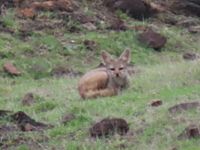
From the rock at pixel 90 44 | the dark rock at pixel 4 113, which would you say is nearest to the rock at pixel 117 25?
the rock at pixel 90 44

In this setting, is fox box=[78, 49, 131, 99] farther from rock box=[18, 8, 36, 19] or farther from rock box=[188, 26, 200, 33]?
rock box=[188, 26, 200, 33]

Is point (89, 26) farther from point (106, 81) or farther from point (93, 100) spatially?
point (93, 100)

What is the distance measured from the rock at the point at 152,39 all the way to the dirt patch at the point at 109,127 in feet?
35.3

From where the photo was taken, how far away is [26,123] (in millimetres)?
9453

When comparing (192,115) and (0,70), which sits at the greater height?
(192,115)

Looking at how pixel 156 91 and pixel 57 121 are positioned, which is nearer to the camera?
pixel 57 121

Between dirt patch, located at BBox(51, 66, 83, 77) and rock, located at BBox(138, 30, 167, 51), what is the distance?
3.19 m

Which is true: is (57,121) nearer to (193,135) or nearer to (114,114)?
(114,114)

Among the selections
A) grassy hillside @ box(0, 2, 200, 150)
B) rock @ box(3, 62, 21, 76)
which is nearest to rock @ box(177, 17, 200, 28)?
grassy hillside @ box(0, 2, 200, 150)

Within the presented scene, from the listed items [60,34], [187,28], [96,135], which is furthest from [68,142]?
[187,28]

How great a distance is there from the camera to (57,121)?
964 cm

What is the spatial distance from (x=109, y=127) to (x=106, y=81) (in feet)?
11.5

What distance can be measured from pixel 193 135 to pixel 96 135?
1.17 m

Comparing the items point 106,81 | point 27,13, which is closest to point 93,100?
point 106,81
